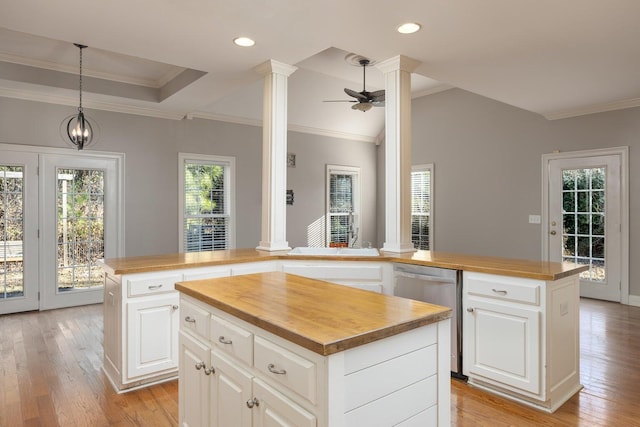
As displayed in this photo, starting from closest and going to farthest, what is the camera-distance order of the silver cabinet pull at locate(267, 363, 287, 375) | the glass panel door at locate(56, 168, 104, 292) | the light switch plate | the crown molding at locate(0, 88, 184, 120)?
the silver cabinet pull at locate(267, 363, 287, 375), the crown molding at locate(0, 88, 184, 120), the glass panel door at locate(56, 168, 104, 292), the light switch plate

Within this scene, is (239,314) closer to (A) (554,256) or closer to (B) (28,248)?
(B) (28,248)

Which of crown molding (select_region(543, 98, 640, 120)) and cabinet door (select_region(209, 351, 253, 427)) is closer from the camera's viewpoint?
cabinet door (select_region(209, 351, 253, 427))

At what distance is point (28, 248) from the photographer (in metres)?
4.85

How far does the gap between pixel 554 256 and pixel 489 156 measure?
67.2 inches

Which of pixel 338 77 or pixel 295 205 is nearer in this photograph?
pixel 338 77

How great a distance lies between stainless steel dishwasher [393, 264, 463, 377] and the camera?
2854 millimetres

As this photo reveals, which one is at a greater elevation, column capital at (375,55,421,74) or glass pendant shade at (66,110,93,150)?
column capital at (375,55,421,74)

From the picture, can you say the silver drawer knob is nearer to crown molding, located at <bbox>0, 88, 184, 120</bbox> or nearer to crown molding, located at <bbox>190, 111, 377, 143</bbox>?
crown molding, located at <bbox>0, 88, 184, 120</bbox>

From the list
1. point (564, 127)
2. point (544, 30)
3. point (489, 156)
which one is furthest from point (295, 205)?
point (544, 30)

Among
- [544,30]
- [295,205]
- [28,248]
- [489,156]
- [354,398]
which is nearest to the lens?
[354,398]

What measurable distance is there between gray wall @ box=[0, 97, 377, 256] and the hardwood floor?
2.02m

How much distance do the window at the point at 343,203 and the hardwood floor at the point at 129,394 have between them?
4427 millimetres

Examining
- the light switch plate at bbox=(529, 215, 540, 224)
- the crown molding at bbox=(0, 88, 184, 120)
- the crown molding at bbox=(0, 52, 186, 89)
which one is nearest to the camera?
the crown molding at bbox=(0, 52, 186, 89)

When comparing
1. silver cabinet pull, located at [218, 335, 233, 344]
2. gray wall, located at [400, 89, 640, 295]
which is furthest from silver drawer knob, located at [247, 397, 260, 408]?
gray wall, located at [400, 89, 640, 295]
